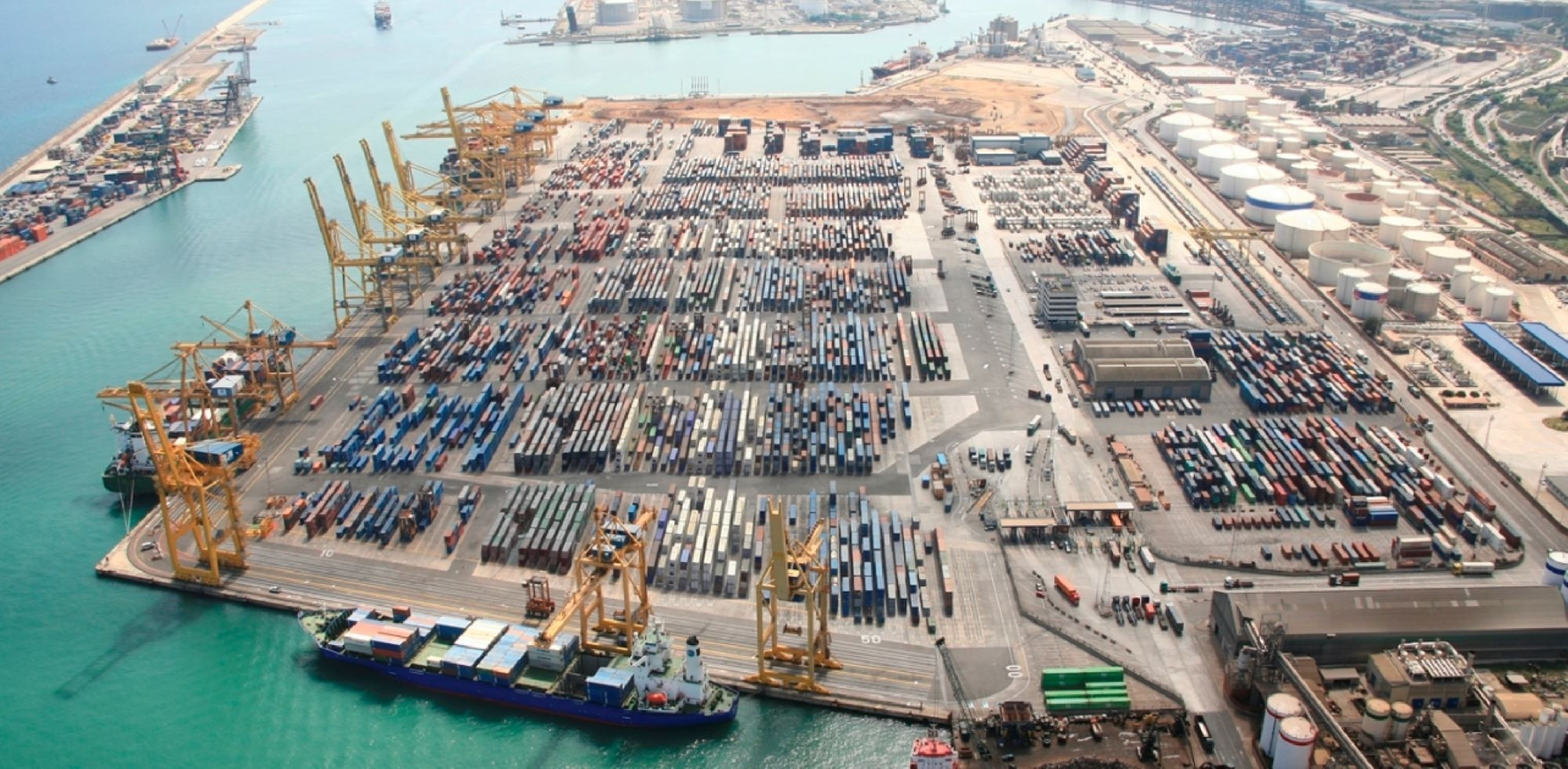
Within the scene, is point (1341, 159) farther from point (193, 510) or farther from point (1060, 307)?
point (193, 510)

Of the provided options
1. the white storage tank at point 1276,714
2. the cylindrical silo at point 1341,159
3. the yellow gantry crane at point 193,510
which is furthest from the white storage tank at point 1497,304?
the yellow gantry crane at point 193,510

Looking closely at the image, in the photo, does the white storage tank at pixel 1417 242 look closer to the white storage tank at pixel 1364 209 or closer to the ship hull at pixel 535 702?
the white storage tank at pixel 1364 209

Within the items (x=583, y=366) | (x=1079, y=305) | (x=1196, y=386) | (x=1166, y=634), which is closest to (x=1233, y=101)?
(x=1079, y=305)

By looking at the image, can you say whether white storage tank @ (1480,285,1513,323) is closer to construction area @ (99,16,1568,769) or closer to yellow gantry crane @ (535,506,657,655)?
construction area @ (99,16,1568,769)

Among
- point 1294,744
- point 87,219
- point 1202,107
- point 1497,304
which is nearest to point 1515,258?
point 1497,304

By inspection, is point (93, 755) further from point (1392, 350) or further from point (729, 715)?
point (1392, 350)

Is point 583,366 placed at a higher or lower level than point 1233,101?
lower
